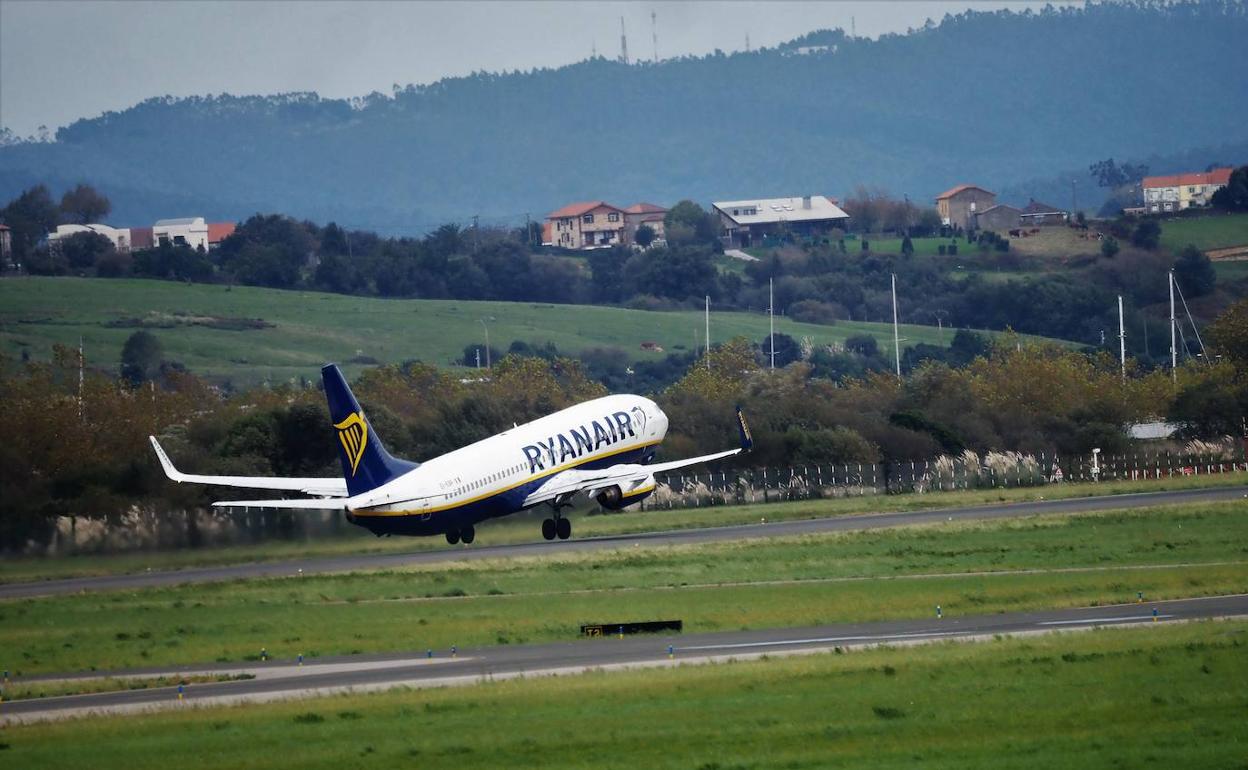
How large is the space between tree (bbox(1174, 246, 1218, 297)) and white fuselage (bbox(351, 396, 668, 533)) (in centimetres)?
11544

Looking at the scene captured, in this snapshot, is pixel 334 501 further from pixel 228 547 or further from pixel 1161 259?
pixel 1161 259

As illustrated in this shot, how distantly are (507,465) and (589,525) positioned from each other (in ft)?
29.8

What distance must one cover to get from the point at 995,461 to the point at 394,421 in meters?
27.0

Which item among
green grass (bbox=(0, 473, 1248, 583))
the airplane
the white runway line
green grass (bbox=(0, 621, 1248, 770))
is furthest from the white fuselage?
the white runway line

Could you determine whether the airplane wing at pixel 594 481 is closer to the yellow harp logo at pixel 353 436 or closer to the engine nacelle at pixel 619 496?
the engine nacelle at pixel 619 496

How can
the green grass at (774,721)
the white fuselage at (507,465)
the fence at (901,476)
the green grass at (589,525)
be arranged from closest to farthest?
the green grass at (774,721), the white fuselage at (507,465), the green grass at (589,525), the fence at (901,476)

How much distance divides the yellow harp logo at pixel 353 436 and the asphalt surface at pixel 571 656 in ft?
54.2

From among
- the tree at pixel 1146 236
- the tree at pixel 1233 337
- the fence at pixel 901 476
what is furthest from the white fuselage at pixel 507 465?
the tree at pixel 1146 236

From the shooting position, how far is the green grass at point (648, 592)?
3938 centimetres

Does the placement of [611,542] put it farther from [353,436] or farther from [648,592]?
[648,592]

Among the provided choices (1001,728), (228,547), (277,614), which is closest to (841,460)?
(228,547)

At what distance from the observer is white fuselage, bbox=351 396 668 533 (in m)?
53.7

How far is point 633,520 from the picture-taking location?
6912cm

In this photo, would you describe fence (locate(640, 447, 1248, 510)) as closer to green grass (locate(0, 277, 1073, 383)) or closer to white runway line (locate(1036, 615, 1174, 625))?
white runway line (locate(1036, 615, 1174, 625))
